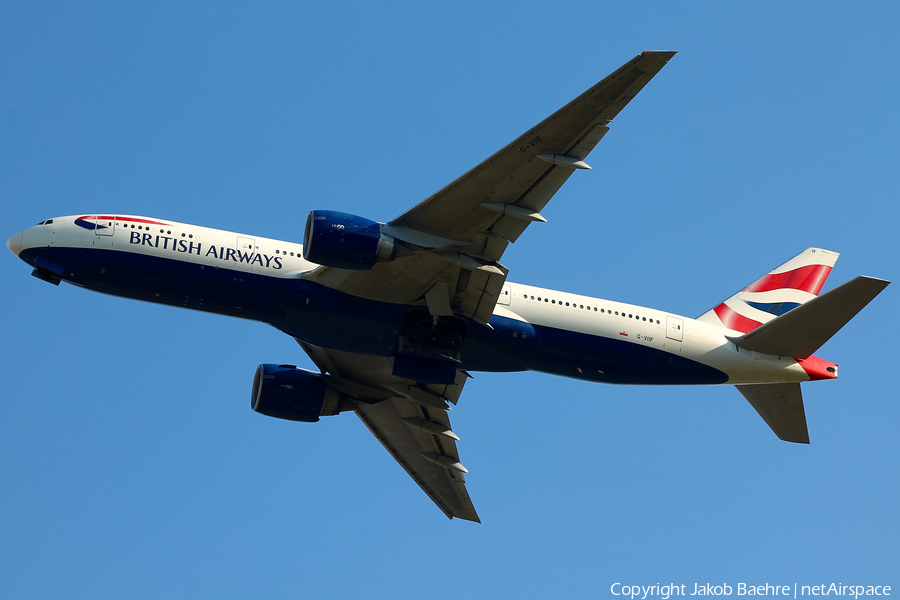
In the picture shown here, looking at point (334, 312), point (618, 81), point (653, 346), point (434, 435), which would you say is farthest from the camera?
point (434, 435)

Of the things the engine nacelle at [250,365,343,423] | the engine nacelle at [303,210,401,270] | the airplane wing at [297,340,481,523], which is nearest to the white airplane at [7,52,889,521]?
the engine nacelle at [303,210,401,270]

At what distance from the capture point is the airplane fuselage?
1133 inches

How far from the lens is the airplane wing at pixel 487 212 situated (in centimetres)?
2378

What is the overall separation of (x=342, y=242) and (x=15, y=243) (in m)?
12.0

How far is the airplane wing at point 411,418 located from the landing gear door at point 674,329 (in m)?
8.43

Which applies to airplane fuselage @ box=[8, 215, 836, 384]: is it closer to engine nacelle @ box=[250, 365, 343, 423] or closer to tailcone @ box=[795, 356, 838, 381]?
tailcone @ box=[795, 356, 838, 381]

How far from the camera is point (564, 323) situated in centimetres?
3070

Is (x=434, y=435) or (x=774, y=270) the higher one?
(x=774, y=270)

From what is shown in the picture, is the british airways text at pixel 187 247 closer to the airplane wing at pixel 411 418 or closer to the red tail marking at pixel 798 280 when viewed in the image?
the airplane wing at pixel 411 418

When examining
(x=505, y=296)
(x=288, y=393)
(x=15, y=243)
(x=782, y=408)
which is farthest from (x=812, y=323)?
(x=15, y=243)

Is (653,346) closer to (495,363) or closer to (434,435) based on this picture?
(495,363)

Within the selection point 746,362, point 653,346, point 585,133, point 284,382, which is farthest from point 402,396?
point 585,133

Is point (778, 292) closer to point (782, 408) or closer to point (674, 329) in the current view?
point (782, 408)

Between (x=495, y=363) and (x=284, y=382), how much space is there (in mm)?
9670
